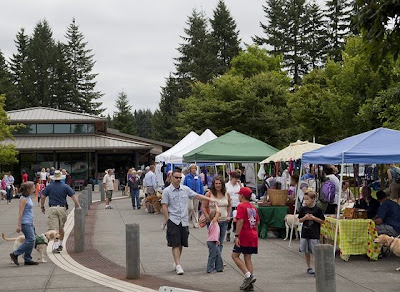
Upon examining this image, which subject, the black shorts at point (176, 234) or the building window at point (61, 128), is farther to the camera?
the building window at point (61, 128)

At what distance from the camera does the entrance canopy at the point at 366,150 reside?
44.2 ft

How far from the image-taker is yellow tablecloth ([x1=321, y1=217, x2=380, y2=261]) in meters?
13.2

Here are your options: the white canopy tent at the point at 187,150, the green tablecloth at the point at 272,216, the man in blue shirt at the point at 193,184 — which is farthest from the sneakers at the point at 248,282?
the white canopy tent at the point at 187,150

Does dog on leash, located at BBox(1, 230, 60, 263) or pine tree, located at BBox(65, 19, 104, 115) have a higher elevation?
pine tree, located at BBox(65, 19, 104, 115)

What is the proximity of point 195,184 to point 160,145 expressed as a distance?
49381 millimetres

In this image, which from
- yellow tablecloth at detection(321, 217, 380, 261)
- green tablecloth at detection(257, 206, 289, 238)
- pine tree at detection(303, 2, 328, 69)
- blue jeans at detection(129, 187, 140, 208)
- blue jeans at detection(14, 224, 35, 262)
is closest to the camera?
blue jeans at detection(14, 224, 35, 262)

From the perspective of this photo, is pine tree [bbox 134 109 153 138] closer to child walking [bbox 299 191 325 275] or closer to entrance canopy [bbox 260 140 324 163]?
entrance canopy [bbox 260 140 324 163]

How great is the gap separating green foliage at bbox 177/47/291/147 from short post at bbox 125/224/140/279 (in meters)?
36.3

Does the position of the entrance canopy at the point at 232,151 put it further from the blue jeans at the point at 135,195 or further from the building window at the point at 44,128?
the building window at the point at 44,128

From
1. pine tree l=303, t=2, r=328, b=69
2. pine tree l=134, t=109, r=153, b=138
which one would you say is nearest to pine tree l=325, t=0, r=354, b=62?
pine tree l=303, t=2, r=328, b=69

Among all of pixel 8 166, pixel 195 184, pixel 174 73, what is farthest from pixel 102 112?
pixel 195 184

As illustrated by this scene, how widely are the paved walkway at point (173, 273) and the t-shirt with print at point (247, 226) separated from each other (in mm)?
742

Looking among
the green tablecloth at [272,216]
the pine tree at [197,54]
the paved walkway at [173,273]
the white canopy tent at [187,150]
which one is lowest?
the paved walkway at [173,273]

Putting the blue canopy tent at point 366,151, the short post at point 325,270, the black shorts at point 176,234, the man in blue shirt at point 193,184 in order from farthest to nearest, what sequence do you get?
the man in blue shirt at point 193,184 → the blue canopy tent at point 366,151 → the black shorts at point 176,234 → the short post at point 325,270
